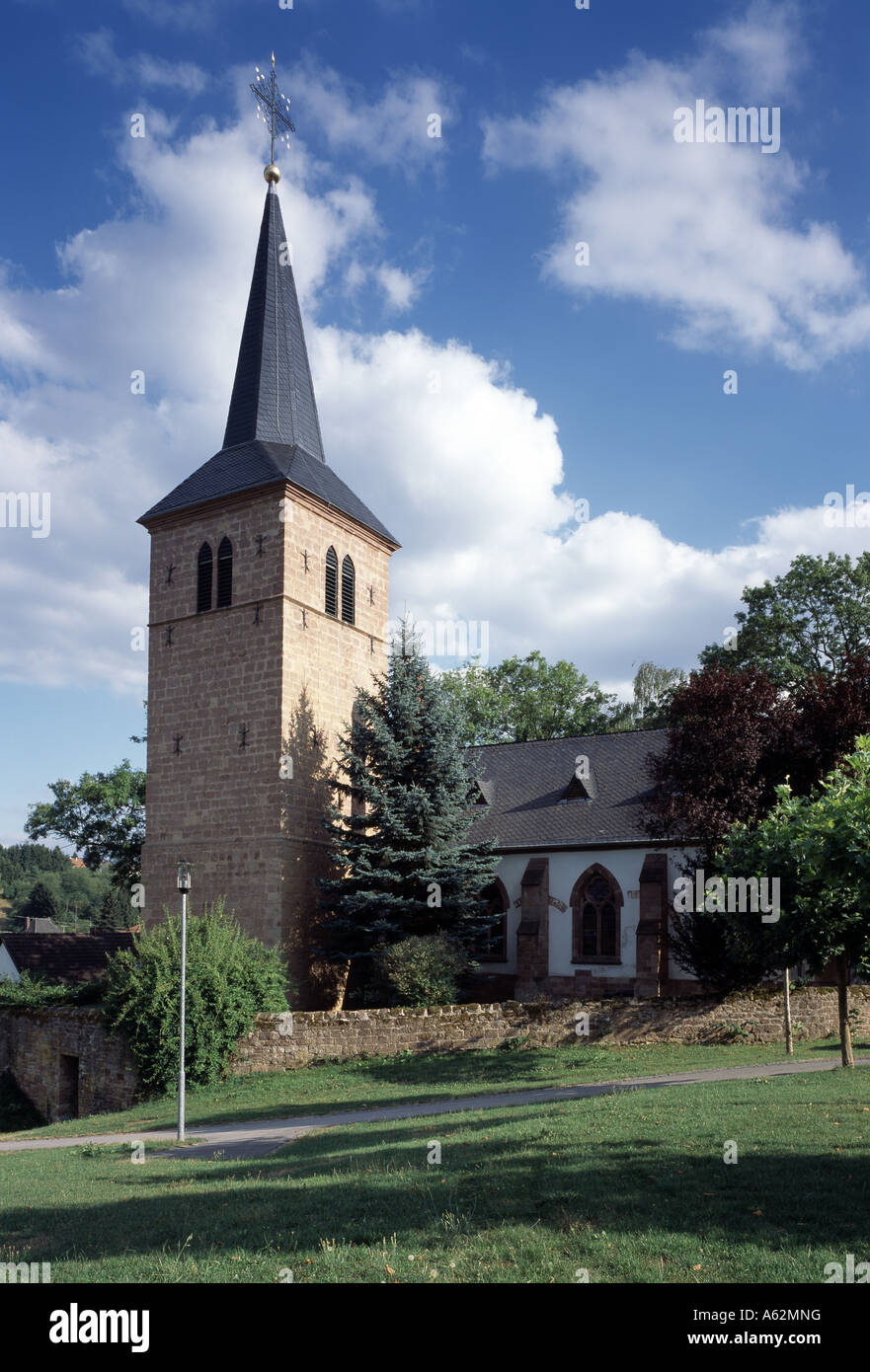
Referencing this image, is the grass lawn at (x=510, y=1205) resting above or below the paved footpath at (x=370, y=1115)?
above

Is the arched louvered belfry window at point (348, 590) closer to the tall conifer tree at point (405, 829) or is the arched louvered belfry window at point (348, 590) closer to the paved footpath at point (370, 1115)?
the tall conifer tree at point (405, 829)

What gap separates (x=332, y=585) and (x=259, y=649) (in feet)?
12.2

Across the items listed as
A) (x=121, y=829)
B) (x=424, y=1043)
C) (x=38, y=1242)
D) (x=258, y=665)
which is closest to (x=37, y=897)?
(x=121, y=829)

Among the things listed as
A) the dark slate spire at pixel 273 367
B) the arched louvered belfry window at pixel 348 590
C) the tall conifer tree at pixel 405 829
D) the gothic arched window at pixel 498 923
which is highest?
the dark slate spire at pixel 273 367

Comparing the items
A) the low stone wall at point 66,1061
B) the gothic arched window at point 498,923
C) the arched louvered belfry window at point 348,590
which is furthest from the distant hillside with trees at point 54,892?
the gothic arched window at point 498,923

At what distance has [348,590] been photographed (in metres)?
33.5

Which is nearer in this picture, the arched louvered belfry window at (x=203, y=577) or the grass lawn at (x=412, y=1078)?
the grass lawn at (x=412, y=1078)

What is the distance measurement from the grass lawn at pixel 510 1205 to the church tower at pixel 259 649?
53.1 ft

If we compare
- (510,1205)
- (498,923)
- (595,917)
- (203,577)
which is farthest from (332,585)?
(510,1205)

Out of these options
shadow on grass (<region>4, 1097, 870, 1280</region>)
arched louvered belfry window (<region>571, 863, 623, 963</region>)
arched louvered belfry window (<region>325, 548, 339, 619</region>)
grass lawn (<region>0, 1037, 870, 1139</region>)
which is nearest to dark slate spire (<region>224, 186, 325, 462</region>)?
arched louvered belfry window (<region>325, 548, 339, 619</region>)

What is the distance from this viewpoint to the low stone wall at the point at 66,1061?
79.6ft

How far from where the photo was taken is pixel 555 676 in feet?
170
